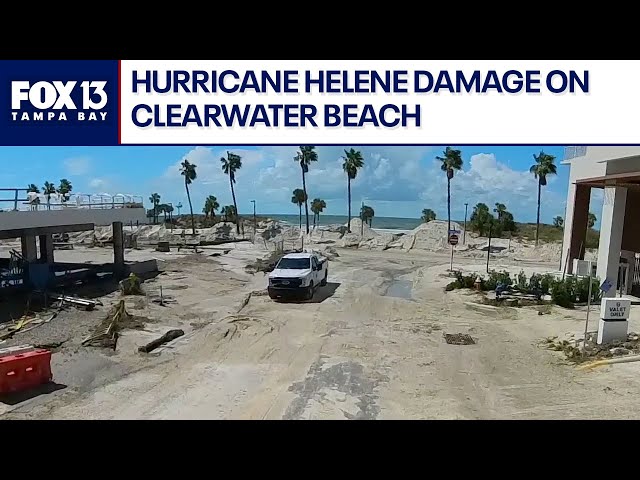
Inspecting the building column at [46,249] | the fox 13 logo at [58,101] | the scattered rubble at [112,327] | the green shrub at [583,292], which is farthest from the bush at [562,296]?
the building column at [46,249]

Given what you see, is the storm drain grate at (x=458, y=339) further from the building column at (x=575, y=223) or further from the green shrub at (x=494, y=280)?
the building column at (x=575, y=223)

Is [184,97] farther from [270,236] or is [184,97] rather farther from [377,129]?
[270,236]

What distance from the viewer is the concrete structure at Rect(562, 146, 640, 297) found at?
43.3 feet

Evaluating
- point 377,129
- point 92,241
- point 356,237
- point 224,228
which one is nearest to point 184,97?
point 377,129

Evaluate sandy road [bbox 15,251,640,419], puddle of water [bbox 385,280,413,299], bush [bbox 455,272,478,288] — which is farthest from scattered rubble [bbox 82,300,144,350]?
bush [bbox 455,272,478,288]

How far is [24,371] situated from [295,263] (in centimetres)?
786

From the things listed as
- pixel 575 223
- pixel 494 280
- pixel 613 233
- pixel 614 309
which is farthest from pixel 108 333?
pixel 575 223

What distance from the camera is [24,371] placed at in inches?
273

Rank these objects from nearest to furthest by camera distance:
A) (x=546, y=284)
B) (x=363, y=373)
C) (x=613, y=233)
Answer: (x=363, y=373) < (x=546, y=284) < (x=613, y=233)

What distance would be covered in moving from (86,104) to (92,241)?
60.1 ft

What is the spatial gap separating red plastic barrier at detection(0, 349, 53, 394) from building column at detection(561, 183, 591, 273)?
59.8ft

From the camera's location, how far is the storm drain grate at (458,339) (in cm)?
981

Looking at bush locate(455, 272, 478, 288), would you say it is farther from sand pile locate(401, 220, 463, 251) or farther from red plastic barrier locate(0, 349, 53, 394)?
sand pile locate(401, 220, 463, 251)

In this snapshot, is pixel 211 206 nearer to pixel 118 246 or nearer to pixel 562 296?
pixel 118 246
